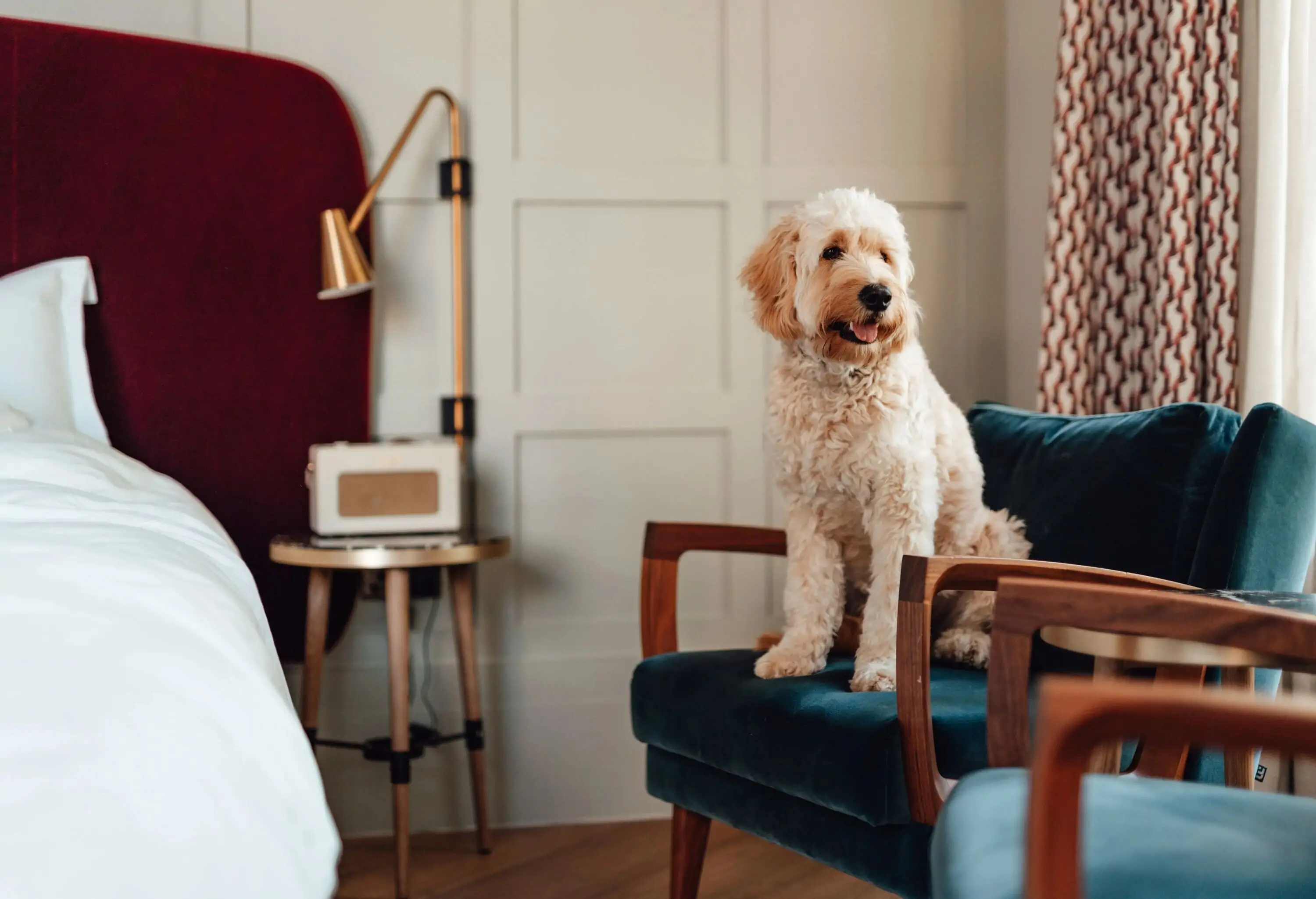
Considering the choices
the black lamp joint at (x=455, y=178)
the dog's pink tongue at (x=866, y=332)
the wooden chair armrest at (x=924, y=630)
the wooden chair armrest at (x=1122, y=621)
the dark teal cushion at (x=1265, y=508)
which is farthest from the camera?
the black lamp joint at (x=455, y=178)

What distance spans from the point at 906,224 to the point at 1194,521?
1.52m

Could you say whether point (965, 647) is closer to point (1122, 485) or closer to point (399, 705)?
point (1122, 485)

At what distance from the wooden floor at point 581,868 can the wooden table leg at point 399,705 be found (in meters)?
0.14

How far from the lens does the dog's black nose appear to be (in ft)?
5.89

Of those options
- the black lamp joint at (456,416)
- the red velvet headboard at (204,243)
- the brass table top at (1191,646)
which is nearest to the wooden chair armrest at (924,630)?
the brass table top at (1191,646)

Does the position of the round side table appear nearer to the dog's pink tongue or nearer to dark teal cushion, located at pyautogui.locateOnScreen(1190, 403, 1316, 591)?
the dog's pink tongue

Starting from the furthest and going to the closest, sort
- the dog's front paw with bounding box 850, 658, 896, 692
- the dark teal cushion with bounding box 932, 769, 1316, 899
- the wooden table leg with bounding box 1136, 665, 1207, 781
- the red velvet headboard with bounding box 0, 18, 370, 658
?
the red velvet headboard with bounding box 0, 18, 370, 658
the dog's front paw with bounding box 850, 658, 896, 692
the wooden table leg with bounding box 1136, 665, 1207, 781
the dark teal cushion with bounding box 932, 769, 1316, 899

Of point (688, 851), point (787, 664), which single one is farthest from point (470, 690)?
point (787, 664)

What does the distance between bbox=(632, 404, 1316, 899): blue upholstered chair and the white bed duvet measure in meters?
0.68

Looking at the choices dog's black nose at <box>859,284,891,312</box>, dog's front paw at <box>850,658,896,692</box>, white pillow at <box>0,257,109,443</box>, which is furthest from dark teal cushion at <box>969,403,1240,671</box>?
white pillow at <box>0,257,109,443</box>

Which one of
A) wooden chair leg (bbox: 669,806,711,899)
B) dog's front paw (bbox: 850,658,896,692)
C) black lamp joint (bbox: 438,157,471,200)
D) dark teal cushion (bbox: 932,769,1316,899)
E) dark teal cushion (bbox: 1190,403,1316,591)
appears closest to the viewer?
dark teal cushion (bbox: 932,769,1316,899)

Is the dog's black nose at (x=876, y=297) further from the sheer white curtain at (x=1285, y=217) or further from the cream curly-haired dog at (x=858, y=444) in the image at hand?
the sheer white curtain at (x=1285, y=217)

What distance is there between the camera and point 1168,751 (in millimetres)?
1395

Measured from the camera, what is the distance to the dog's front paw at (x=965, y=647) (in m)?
1.89
